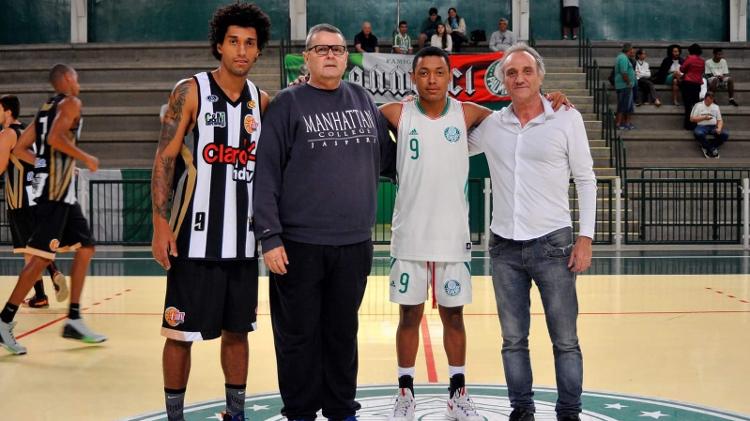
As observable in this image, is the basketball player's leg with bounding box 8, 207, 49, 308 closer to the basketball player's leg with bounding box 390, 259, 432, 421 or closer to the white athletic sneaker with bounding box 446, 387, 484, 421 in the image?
the basketball player's leg with bounding box 390, 259, 432, 421

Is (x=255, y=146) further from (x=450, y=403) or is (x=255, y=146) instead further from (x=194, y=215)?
(x=450, y=403)

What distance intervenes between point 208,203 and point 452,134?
127 cm

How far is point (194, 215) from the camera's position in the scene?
4.24m

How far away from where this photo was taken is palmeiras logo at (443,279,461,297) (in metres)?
4.69

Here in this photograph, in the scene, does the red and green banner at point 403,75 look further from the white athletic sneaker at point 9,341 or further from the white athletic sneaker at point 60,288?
the white athletic sneaker at point 9,341

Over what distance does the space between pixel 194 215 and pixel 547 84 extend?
16000 millimetres

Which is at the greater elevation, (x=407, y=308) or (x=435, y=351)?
(x=407, y=308)

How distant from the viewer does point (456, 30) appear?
66.1 feet

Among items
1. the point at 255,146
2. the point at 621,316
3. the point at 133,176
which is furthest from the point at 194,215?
the point at 133,176

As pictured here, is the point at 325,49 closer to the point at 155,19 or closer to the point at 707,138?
the point at 707,138

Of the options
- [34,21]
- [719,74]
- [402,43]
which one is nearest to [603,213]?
[719,74]

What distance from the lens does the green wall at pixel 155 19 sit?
2272cm

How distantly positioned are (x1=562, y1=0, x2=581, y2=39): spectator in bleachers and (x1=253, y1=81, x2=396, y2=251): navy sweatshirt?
60.2 feet

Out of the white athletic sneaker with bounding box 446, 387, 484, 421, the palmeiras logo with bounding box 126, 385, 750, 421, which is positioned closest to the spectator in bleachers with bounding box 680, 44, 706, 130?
the palmeiras logo with bounding box 126, 385, 750, 421
